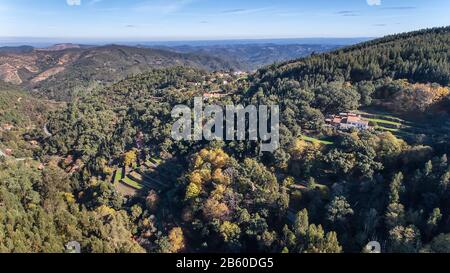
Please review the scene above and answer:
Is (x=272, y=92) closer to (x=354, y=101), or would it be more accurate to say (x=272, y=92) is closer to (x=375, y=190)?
(x=354, y=101)

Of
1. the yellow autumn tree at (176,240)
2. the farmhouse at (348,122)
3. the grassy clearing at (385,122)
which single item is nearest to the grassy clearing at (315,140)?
the farmhouse at (348,122)

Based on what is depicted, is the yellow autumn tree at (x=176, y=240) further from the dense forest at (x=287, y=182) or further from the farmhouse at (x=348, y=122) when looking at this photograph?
the farmhouse at (x=348, y=122)

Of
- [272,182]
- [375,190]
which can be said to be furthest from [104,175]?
[375,190]

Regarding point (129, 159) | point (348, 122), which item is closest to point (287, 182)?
point (348, 122)

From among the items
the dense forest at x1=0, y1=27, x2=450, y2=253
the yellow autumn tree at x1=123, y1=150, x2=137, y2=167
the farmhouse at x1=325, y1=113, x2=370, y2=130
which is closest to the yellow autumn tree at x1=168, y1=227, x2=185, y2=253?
the dense forest at x1=0, y1=27, x2=450, y2=253

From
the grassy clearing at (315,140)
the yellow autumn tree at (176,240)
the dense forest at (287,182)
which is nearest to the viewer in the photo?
the dense forest at (287,182)
